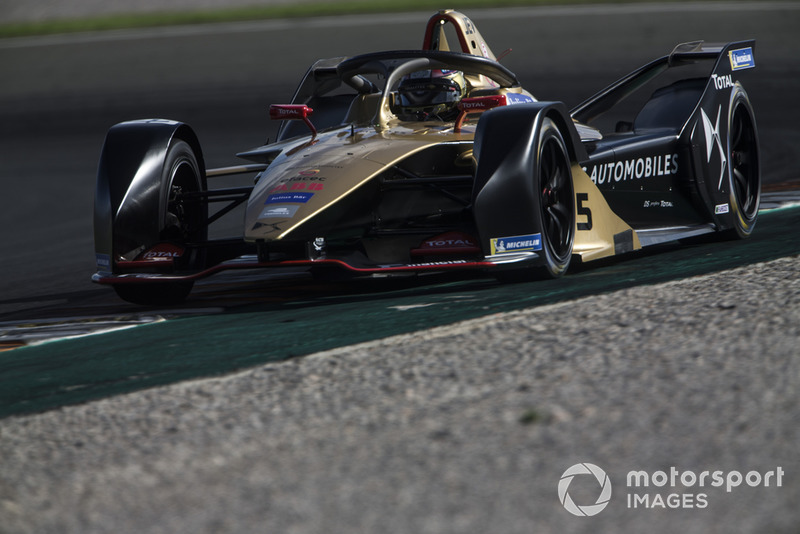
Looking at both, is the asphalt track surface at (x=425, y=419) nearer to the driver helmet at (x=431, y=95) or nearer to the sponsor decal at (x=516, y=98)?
the sponsor decal at (x=516, y=98)

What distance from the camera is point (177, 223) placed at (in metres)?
6.27

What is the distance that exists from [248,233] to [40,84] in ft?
66.3

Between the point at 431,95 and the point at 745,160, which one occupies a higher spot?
the point at 431,95

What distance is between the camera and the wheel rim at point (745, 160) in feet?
24.3

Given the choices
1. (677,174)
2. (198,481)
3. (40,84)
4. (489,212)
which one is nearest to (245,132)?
(40,84)

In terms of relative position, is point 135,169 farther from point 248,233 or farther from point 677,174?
point 677,174

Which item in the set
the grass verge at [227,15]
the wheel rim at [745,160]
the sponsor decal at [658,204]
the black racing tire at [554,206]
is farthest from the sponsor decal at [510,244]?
the grass verge at [227,15]

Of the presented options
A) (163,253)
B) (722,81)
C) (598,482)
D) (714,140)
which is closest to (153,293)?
(163,253)

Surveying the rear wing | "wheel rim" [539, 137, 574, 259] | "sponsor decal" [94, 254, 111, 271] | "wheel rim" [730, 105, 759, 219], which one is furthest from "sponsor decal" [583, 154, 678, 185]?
"sponsor decal" [94, 254, 111, 271]

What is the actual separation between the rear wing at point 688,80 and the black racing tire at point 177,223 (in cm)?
253

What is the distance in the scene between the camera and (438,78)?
6801mm

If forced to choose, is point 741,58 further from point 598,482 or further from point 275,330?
point 598,482

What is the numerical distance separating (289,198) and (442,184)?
0.82 meters

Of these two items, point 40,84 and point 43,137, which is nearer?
point 43,137
